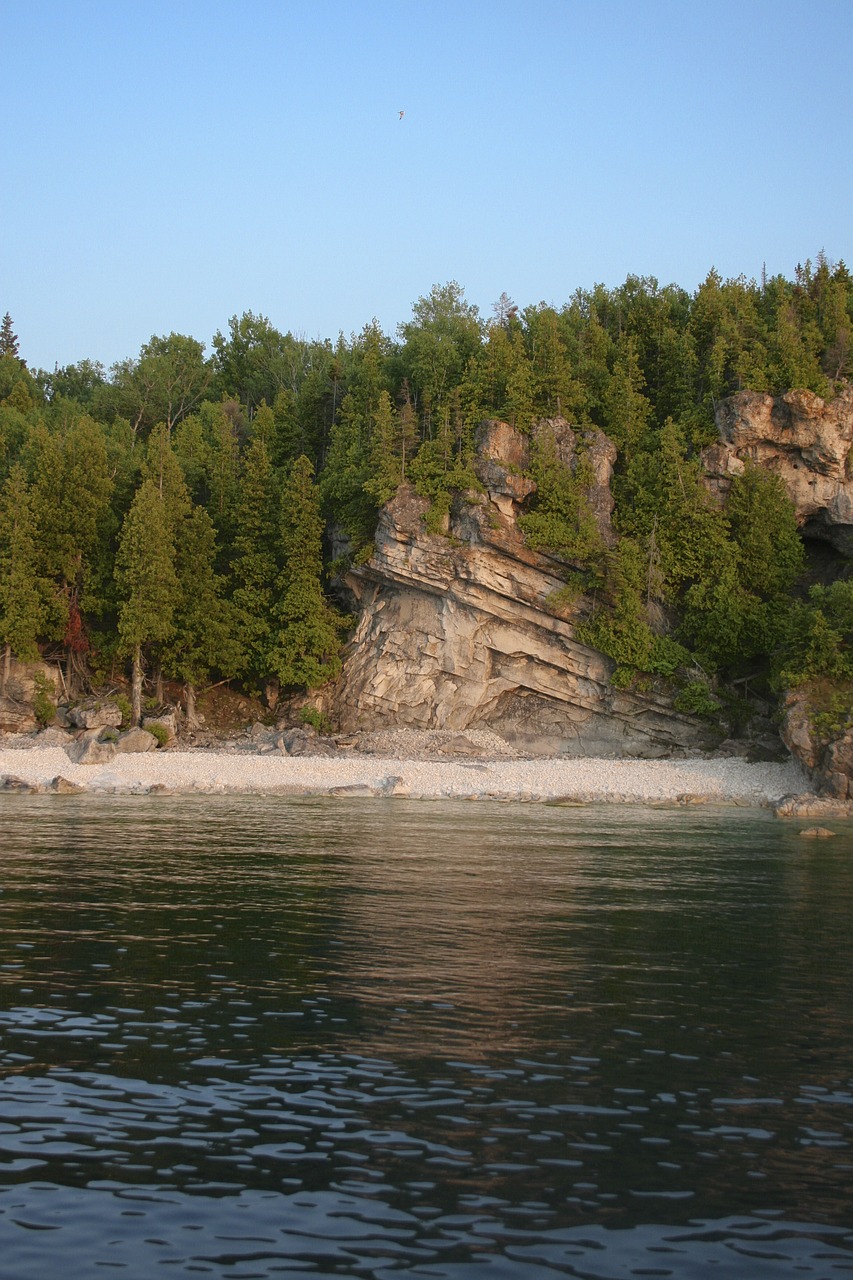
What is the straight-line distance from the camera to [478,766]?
45.8 metres

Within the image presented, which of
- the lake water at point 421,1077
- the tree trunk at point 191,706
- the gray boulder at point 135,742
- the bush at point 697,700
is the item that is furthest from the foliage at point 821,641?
the tree trunk at point 191,706

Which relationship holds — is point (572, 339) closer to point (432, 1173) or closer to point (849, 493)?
point (849, 493)

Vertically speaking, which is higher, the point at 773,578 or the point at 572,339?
the point at 572,339

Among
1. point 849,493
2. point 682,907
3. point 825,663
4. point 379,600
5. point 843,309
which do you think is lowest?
point 682,907

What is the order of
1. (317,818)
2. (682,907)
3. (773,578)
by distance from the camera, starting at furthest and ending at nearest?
(773,578), (317,818), (682,907)

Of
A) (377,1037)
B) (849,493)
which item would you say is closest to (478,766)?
(849,493)

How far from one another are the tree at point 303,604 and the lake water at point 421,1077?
34.7m

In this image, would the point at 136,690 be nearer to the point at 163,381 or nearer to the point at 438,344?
the point at 438,344

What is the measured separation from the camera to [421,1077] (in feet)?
33.2

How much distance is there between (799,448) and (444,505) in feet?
57.4

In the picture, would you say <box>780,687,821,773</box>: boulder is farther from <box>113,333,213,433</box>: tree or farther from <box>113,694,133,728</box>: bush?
<box>113,333,213,433</box>: tree

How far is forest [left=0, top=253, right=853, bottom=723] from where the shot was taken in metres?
52.3

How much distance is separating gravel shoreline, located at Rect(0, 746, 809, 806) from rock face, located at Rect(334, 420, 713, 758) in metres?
5.86

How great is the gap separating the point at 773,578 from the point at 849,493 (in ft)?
19.8
